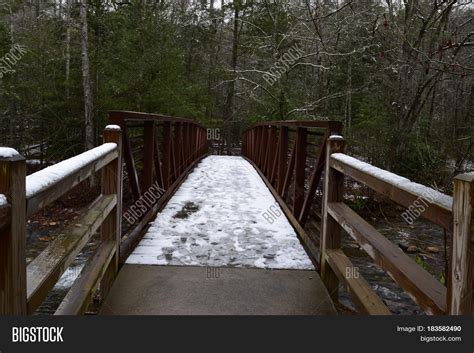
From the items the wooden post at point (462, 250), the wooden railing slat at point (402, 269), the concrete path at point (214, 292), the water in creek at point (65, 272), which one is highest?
the wooden post at point (462, 250)

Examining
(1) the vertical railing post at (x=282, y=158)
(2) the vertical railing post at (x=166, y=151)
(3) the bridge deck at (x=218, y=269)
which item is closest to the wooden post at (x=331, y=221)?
(3) the bridge deck at (x=218, y=269)

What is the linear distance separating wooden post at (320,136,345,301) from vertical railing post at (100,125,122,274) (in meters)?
1.58

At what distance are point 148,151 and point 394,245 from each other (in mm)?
3131

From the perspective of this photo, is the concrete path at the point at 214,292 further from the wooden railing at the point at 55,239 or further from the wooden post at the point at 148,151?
the wooden post at the point at 148,151

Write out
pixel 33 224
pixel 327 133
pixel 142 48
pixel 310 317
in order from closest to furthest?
pixel 310 317
pixel 327 133
pixel 33 224
pixel 142 48

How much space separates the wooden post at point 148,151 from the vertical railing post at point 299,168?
161 centimetres

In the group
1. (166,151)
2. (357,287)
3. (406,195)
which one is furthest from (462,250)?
(166,151)

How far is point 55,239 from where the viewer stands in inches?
85.7

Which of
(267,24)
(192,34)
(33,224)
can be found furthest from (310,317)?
(192,34)

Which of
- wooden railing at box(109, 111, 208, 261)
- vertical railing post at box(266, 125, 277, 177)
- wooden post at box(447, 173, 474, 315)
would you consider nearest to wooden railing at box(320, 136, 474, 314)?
wooden post at box(447, 173, 474, 315)

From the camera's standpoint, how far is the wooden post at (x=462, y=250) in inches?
58.8

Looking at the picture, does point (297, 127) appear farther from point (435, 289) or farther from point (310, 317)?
point (435, 289)

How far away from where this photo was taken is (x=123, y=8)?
16375 millimetres

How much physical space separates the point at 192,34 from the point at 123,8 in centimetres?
874
